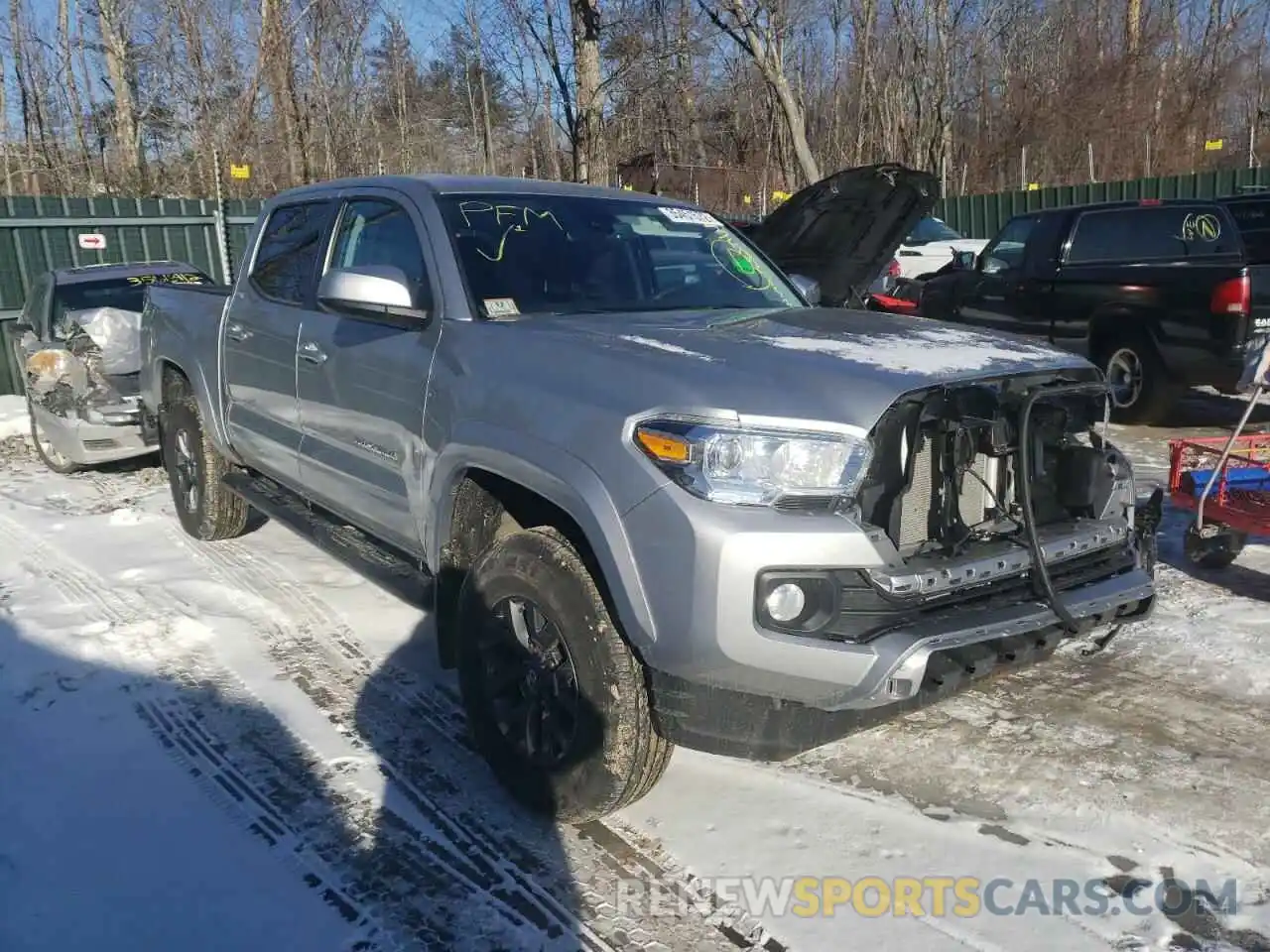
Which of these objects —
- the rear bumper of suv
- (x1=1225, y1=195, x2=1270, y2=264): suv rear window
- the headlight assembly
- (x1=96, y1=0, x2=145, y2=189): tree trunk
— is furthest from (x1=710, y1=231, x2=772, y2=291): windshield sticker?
(x1=96, y1=0, x2=145, y2=189): tree trunk

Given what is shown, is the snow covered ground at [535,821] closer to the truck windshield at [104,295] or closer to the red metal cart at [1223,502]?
the red metal cart at [1223,502]

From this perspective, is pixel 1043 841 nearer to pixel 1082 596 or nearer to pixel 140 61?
pixel 1082 596

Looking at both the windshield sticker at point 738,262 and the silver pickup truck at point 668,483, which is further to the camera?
the windshield sticker at point 738,262

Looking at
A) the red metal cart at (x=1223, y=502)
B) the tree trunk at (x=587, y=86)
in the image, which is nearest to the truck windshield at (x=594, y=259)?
the red metal cart at (x=1223, y=502)

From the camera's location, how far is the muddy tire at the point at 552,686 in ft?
9.42

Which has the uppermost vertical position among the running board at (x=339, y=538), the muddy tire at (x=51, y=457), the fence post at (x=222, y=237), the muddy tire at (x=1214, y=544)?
the fence post at (x=222, y=237)

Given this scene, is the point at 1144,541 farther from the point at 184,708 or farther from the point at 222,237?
the point at 222,237

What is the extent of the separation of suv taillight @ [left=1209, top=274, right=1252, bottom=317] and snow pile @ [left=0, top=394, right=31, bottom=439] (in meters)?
9.99

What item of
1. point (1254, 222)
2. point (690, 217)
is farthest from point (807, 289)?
point (1254, 222)

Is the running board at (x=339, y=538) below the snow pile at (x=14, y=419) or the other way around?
the other way around

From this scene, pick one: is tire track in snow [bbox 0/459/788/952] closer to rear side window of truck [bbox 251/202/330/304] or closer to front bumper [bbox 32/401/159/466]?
rear side window of truck [bbox 251/202/330/304]

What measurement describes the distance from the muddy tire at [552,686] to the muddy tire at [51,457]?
20.3 ft

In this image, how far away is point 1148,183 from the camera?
73.8ft

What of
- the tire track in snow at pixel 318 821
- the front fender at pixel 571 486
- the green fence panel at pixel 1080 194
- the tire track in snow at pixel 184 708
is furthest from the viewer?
the green fence panel at pixel 1080 194
